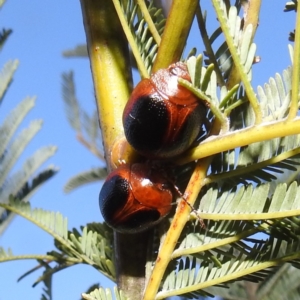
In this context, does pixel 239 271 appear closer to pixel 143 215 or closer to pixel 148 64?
pixel 143 215

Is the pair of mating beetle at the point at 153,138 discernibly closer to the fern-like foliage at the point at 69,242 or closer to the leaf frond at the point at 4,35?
the fern-like foliage at the point at 69,242

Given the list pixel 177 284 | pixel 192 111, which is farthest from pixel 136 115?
pixel 177 284

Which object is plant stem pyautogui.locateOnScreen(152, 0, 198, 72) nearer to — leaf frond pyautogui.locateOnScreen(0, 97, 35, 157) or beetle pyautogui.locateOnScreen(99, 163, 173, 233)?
beetle pyautogui.locateOnScreen(99, 163, 173, 233)

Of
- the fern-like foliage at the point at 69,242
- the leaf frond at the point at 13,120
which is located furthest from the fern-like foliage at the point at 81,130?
the fern-like foliage at the point at 69,242

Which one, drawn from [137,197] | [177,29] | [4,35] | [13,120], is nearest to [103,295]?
[137,197]

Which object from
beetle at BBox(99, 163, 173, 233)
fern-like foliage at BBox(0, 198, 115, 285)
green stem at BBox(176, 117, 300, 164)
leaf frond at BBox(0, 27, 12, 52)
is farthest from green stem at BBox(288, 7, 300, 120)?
leaf frond at BBox(0, 27, 12, 52)

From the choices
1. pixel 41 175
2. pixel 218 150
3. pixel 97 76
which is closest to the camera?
pixel 218 150
